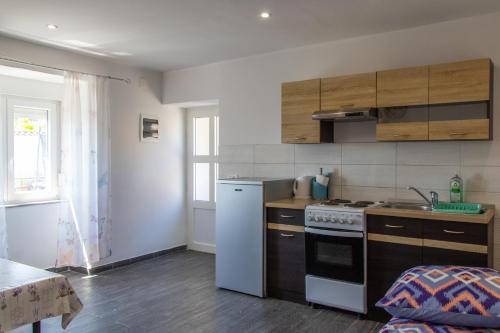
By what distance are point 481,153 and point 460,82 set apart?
2.08 ft

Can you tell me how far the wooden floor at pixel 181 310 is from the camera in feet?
9.92

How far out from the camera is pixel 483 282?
186cm

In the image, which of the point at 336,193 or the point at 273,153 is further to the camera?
the point at 273,153

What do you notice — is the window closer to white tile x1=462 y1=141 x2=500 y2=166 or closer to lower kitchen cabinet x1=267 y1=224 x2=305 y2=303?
lower kitchen cabinet x1=267 y1=224 x2=305 y2=303

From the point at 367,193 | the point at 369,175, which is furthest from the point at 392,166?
the point at 367,193

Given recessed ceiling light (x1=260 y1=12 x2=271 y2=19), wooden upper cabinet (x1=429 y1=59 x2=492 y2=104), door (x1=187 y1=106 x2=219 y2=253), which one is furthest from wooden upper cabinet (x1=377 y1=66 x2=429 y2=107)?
door (x1=187 y1=106 x2=219 y2=253)

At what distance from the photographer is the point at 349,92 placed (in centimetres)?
349

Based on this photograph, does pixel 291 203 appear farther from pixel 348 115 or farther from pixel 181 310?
pixel 181 310

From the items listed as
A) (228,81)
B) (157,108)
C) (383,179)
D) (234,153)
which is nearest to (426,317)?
(383,179)

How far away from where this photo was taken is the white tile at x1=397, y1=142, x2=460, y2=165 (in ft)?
10.8

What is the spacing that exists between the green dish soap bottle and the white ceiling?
135 centimetres

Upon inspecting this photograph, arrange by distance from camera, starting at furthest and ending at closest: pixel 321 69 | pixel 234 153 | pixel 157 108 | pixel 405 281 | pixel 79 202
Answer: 1. pixel 157 108
2. pixel 234 153
3. pixel 79 202
4. pixel 321 69
5. pixel 405 281

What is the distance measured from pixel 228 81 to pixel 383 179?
2.15m

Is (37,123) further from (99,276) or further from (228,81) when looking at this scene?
(228,81)
